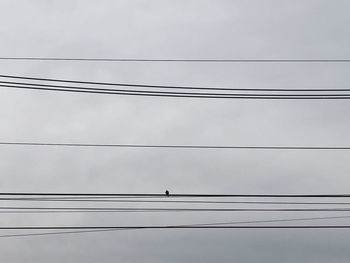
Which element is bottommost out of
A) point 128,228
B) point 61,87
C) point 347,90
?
point 128,228

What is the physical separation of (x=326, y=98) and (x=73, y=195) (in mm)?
8953

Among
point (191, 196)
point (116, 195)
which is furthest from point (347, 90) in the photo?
point (116, 195)

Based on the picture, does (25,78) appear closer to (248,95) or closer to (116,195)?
(116,195)

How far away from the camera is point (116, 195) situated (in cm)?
1466

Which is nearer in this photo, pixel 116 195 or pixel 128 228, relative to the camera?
pixel 116 195

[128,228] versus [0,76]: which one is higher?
[0,76]

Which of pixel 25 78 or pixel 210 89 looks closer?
pixel 25 78

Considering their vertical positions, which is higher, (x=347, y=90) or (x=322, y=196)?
(x=347, y=90)

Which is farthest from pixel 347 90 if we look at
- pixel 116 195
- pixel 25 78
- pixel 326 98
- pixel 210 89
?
pixel 25 78

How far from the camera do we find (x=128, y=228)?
51.6 ft

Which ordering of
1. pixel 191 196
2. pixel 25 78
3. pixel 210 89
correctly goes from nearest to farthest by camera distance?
pixel 191 196, pixel 25 78, pixel 210 89

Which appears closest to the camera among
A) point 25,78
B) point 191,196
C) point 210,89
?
point 191,196

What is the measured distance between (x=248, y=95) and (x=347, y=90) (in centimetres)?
341

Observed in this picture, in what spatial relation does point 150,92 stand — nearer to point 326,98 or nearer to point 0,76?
point 0,76
